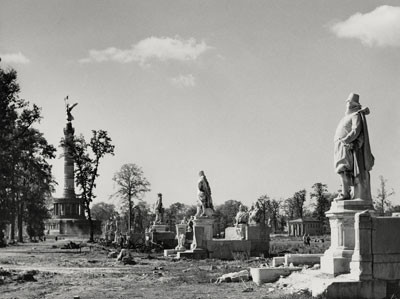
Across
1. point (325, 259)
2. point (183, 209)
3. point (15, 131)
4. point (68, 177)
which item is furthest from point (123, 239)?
point (183, 209)

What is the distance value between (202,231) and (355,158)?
14.7 meters

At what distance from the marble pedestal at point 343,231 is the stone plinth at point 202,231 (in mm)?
14054

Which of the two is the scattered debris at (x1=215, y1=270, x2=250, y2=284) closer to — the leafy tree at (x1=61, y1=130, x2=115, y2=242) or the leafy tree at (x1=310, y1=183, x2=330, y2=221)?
the leafy tree at (x1=61, y1=130, x2=115, y2=242)

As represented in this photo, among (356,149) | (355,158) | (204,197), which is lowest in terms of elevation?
(204,197)

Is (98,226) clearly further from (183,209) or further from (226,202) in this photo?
(226,202)

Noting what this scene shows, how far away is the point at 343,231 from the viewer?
12.1 meters

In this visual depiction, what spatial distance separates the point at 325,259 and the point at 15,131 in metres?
27.7

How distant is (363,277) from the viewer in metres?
10.8

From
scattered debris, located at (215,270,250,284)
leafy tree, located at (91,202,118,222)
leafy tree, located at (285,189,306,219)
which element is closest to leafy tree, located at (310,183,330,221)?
leafy tree, located at (285,189,306,219)

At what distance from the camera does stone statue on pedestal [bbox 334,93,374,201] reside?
12273mm

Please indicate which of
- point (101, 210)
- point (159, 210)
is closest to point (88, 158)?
point (159, 210)

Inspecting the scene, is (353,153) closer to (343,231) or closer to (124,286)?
(343,231)

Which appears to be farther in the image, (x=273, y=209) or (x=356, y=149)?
(x=273, y=209)

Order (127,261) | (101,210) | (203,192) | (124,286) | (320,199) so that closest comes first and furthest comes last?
(124,286), (127,261), (203,192), (320,199), (101,210)
